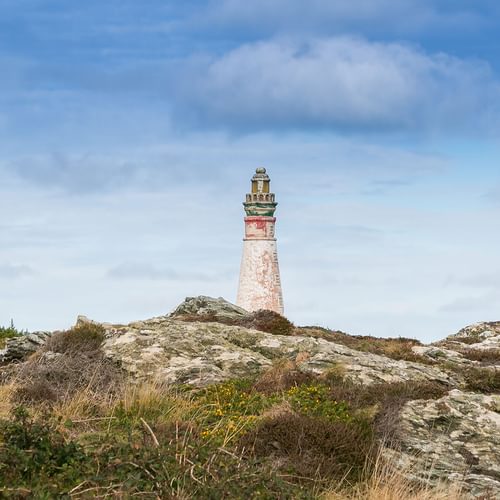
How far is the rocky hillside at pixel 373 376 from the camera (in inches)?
452

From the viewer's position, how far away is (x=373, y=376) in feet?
48.1

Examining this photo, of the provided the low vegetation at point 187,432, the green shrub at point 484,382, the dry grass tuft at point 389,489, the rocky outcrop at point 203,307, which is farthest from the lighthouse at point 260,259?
the dry grass tuft at point 389,489

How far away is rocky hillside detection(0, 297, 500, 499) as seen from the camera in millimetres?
11477

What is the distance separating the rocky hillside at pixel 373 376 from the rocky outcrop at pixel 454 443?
0.6 inches

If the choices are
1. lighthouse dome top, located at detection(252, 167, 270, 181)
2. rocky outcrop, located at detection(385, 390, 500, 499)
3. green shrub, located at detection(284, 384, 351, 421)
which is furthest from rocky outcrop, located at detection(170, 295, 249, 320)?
lighthouse dome top, located at detection(252, 167, 270, 181)

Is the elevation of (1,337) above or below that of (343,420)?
above

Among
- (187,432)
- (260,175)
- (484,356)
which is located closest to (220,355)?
(187,432)

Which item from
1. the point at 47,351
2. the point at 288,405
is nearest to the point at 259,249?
the point at 47,351

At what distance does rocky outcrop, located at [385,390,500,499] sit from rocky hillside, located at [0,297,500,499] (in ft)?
0.05

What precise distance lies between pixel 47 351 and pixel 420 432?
764 cm

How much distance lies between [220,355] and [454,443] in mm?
5454

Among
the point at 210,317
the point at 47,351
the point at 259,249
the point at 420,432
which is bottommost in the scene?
the point at 420,432

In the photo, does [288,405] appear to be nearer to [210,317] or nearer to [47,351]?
[47,351]

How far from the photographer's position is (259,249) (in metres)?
48.6
